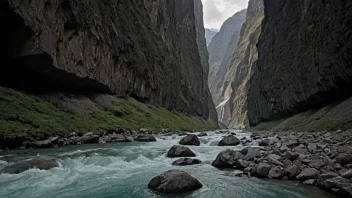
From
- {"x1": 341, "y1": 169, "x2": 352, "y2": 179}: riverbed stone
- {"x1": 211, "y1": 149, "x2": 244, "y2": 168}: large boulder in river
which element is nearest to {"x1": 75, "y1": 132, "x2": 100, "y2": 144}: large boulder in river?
{"x1": 211, "y1": 149, "x2": 244, "y2": 168}: large boulder in river

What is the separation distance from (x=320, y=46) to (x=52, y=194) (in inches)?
1732

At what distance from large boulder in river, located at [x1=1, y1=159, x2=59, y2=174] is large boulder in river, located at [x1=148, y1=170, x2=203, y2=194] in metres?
6.09

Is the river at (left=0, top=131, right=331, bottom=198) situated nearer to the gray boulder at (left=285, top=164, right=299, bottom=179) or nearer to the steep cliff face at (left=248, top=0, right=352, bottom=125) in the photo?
the gray boulder at (left=285, top=164, right=299, bottom=179)

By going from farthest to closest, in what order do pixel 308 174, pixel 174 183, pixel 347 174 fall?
1. pixel 308 174
2. pixel 174 183
3. pixel 347 174

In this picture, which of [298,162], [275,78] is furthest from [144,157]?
[275,78]

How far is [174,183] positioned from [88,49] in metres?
37.0

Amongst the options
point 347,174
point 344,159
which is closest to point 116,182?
point 347,174

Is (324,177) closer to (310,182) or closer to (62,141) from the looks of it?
(310,182)

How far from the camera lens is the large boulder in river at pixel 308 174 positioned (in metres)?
11.6

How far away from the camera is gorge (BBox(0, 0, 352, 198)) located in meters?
11.8

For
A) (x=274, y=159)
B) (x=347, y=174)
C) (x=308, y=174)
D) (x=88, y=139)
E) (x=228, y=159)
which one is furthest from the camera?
(x=88, y=139)

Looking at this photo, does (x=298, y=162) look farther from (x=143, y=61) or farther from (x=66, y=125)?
(x=143, y=61)

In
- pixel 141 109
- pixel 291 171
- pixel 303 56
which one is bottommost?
pixel 291 171

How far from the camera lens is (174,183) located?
1084 cm
